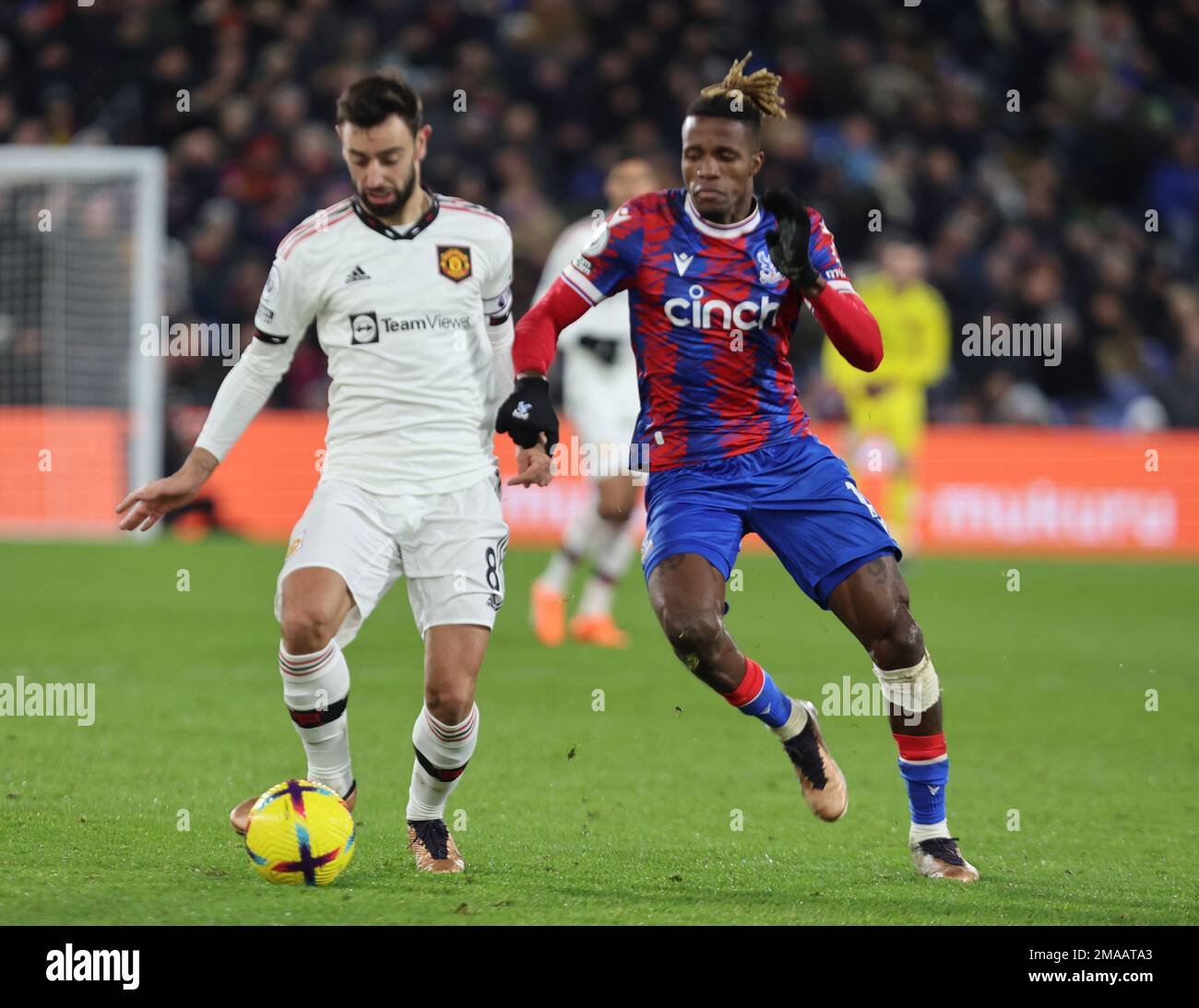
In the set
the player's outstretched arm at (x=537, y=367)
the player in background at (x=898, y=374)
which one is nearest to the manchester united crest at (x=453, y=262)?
the player's outstretched arm at (x=537, y=367)

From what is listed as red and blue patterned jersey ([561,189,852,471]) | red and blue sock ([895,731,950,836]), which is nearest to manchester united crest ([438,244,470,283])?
red and blue patterned jersey ([561,189,852,471])

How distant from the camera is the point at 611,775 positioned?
7102 mm

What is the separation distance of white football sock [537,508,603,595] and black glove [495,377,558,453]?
17.0 ft

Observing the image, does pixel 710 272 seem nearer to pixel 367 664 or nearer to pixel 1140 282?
pixel 367 664

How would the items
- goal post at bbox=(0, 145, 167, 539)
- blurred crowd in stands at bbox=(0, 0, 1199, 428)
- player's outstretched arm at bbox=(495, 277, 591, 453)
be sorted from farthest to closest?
blurred crowd in stands at bbox=(0, 0, 1199, 428), goal post at bbox=(0, 145, 167, 539), player's outstretched arm at bbox=(495, 277, 591, 453)

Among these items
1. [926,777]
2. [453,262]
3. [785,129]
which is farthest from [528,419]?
[785,129]

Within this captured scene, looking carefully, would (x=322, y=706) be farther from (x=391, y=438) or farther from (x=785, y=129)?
(x=785, y=129)

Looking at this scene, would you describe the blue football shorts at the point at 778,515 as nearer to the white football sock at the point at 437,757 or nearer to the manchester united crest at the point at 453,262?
the white football sock at the point at 437,757

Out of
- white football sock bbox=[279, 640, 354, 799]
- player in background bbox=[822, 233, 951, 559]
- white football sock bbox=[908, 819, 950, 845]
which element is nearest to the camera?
white football sock bbox=[279, 640, 354, 799]

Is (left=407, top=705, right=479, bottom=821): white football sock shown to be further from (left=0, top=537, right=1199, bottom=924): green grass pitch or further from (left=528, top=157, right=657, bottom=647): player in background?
(left=528, top=157, right=657, bottom=647): player in background

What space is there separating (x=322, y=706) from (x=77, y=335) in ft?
37.0

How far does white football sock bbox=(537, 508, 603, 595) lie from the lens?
34.9 feet

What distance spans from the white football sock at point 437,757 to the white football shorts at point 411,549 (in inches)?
10.8

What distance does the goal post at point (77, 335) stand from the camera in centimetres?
1534
